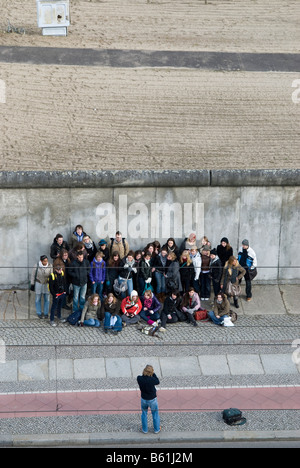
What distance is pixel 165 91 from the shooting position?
104 ft

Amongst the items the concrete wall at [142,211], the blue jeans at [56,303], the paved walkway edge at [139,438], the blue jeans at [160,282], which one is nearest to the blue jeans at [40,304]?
the blue jeans at [56,303]

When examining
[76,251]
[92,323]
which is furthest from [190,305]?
[76,251]

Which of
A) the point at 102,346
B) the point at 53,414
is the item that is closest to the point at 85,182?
A: the point at 102,346

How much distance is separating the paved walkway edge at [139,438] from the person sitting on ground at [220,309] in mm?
3763

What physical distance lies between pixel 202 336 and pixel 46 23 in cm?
1758

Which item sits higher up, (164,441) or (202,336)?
(202,336)

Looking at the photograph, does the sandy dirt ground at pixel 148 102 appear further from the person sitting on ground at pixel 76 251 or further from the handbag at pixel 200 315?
the handbag at pixel 200 315

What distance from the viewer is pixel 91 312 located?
21.6 meters

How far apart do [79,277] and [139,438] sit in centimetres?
462

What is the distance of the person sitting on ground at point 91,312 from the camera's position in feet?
70.2

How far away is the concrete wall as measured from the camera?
2236 cm

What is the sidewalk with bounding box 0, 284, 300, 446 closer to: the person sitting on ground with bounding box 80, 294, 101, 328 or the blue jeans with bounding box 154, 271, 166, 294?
the person sitting on ground with bounding box 80, 294, 101, 328

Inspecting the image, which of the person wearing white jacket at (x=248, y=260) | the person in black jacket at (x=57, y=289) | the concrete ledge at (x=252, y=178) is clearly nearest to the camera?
the person in black jacket at (x=57, y=289)
